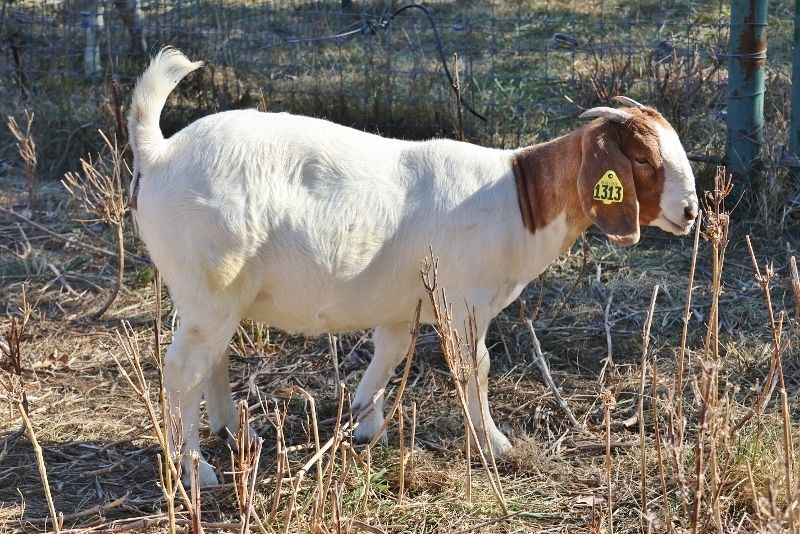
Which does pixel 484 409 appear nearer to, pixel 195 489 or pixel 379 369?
pixel 379 369

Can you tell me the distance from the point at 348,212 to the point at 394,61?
17.0 feet

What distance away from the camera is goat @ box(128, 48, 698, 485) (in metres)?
4.32

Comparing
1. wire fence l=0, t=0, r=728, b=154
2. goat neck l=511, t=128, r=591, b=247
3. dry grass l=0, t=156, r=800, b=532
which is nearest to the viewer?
dry grass l=0, t=156, r=800, b=532

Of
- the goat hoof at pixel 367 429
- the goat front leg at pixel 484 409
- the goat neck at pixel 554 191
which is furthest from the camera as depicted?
the goat hoof at pixel 367 429

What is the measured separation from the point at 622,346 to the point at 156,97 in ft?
9.23

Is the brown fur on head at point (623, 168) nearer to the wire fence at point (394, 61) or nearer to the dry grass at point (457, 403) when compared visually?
the dry grass at point (457, 403)

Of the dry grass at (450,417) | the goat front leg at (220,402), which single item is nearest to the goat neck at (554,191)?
the dry grass at (450,417)

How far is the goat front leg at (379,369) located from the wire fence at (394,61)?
325 cm

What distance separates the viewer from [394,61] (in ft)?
30.9

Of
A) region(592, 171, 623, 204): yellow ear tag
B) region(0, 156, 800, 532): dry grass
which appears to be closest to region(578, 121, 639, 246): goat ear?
region(592, 171, 623, 204): yellow ear tag

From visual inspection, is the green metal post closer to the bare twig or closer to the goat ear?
the bare twig

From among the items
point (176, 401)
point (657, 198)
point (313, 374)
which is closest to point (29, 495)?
point (176, 401)

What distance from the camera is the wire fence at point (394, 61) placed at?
27.1 ft

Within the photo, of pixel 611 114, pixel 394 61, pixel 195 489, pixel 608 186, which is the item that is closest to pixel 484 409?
pixel 608 186
